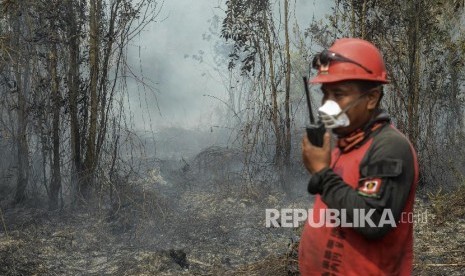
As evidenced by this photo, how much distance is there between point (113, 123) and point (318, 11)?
85.5ft

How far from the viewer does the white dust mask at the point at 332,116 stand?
1941 mm

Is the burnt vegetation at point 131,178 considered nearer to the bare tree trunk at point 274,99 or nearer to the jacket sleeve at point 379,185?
the bare tree trunk at point 274,99

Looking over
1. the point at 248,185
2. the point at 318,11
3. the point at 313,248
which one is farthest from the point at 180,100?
the point at 313,248

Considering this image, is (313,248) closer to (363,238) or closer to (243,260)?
(363,238)

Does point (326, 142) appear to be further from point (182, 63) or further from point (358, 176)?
point (182, 63)

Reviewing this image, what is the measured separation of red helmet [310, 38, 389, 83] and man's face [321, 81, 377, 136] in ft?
0.12

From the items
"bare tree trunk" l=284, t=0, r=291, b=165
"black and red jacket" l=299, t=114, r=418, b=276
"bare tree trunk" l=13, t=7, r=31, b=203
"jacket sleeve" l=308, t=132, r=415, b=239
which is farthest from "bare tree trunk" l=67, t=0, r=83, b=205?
"jacket sleeve" l=308, t=132, r=415, b=239

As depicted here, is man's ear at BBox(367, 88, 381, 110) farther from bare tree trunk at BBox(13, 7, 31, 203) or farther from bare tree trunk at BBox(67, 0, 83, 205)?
bare tree trunk at BBox(13, 7, 31, 203)

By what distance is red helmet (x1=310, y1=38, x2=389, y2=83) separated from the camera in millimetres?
2010

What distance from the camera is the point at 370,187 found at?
71.5 inches

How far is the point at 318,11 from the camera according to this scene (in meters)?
32.7

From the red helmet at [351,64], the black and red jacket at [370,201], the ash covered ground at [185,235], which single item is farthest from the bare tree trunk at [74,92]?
the black and red jacket at [370,201]

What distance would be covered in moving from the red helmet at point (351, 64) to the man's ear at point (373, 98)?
44 mm

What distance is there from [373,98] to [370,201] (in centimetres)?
44
